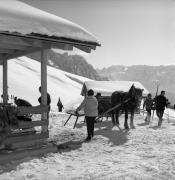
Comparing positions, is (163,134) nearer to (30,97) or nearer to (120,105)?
(120,105)

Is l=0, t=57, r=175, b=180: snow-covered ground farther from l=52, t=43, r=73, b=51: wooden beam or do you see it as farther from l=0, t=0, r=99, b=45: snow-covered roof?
l=0, t=0, r=99, b=45: snow-covered roof

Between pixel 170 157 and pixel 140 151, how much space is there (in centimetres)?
90

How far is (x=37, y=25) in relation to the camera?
6699 mm

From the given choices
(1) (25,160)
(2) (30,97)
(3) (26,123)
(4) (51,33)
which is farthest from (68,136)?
(2) (30,97)

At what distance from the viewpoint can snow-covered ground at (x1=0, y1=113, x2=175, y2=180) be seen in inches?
225

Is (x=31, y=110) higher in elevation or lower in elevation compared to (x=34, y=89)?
lower

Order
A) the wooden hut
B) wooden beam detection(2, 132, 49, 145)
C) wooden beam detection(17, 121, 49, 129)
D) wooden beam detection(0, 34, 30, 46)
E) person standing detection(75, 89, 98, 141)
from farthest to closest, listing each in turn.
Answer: person standing detection(75, 89, 98, 141)
wooden beam detection(17, 121, 49, 129)
wooden beam detection(2, 132, 49, 145)
wooden beam detection(0, 34, 30, 46)
the wooden hut

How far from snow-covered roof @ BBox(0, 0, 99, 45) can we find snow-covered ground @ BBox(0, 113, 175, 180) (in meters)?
2.89

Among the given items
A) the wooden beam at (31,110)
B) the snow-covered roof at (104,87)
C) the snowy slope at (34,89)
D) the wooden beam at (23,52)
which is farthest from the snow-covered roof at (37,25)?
the snowy slope at (34,89)

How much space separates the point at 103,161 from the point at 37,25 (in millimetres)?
3492

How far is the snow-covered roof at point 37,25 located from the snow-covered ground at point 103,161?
2891 millimetres

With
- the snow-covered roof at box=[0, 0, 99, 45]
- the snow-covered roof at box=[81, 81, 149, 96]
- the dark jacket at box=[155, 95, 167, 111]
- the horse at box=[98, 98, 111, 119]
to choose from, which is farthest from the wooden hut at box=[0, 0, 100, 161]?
the snow-covered roof at box=[81, 81, 149, 96]

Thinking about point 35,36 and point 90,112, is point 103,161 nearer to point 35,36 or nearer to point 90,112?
point 90,112

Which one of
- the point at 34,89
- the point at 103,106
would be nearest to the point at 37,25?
the point at 103,106
